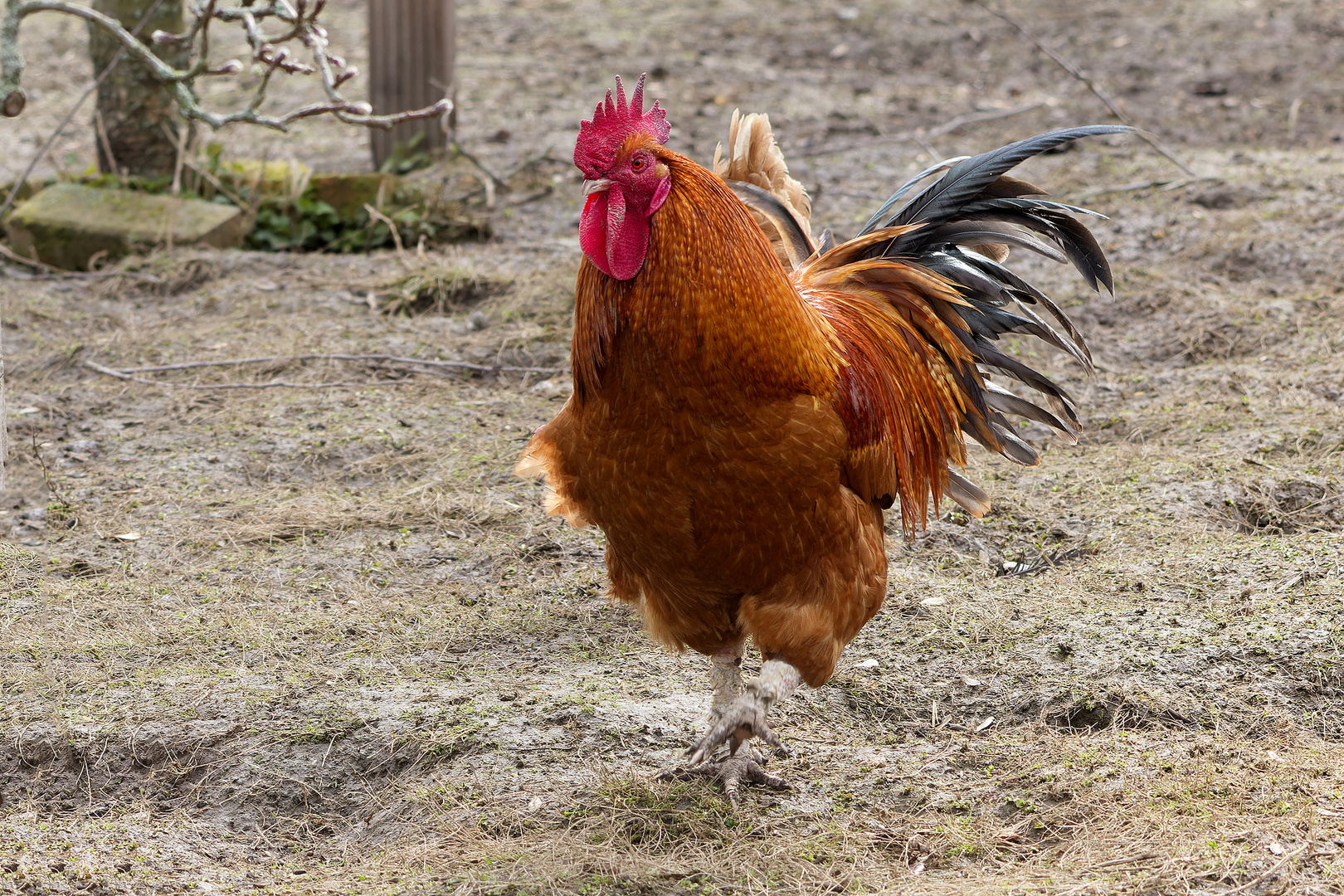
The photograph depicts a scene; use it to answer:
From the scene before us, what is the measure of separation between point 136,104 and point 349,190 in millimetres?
1510

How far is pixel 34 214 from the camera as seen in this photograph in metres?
7.51

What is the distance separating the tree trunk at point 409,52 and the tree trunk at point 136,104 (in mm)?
1253

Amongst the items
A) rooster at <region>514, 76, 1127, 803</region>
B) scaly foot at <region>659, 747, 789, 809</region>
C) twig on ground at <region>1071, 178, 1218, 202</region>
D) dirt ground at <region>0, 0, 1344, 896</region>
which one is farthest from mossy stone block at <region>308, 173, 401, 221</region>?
scaly foot at <region>659, 747, 789, 809</region>

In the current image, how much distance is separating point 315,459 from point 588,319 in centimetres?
283


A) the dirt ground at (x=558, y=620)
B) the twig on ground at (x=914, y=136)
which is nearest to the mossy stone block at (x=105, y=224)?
the dirt ground at (x=558, y=620)

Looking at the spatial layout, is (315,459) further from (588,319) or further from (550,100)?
(550,100)

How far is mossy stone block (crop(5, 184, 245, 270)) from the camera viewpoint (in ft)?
24.6

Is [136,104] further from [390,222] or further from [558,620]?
[558,620]

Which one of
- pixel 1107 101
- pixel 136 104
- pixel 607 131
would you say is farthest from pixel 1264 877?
pixel 136 104

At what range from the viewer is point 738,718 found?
10.2ft

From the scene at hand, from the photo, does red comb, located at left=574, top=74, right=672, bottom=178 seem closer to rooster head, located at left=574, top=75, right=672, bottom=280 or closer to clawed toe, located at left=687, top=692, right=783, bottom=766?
rooster head, located at left=574, top=75, right=672, bottom=280

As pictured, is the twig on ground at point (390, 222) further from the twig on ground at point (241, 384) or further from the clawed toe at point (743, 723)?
the clawed toe at point (743, 723)

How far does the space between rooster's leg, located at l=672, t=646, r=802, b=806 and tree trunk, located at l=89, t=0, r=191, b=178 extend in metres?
5.97

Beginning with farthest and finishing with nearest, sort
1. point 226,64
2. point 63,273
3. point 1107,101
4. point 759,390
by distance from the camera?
point 1107,101, point 63,273, point 226,64, point 759,390
